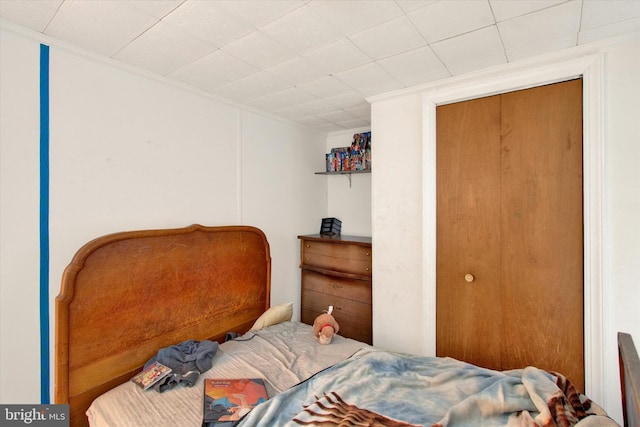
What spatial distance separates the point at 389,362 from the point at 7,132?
2338 mm

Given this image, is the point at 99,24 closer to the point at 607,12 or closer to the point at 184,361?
the point at 184,361

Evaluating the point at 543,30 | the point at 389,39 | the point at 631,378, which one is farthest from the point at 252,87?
the point at 631,378

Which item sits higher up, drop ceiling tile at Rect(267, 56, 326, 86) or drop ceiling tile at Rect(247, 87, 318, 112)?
drop ceiling tile at Rect(247, 87, 318, 112)

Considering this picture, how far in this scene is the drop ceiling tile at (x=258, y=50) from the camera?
162 centimetres

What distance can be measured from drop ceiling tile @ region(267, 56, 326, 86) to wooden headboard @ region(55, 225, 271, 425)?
121cm

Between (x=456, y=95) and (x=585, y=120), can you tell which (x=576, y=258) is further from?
(x=456, y=95)

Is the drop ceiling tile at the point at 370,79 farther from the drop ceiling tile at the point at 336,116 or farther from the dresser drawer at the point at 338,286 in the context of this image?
the dresser drawer at the point at 338,286

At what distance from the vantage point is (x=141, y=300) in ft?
6.02

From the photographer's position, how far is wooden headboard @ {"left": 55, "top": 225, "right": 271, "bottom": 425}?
1.56 meters

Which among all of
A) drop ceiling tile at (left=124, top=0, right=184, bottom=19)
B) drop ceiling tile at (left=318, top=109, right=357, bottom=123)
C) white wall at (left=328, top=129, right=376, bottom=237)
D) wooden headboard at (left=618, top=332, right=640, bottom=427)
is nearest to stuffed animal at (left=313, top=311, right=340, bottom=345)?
white wall at (left=328, top=129, right=376, bottom=237)

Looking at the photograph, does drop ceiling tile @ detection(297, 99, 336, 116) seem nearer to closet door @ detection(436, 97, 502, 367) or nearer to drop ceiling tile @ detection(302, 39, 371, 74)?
drop ceiling tile @ detection(302, 39, 371, 74)

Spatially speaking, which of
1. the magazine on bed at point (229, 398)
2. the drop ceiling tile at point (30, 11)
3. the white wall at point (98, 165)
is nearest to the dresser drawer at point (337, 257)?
the white wall at point (98, 165)

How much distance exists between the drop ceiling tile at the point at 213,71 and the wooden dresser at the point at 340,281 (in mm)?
1646

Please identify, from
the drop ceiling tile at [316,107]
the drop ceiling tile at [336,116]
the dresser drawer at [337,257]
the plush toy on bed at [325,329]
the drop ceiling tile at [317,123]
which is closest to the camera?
the plush toy on bed at [325,329]
